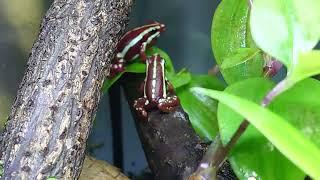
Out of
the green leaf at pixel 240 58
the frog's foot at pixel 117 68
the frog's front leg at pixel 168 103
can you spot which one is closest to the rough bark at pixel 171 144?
the frog's front leg at pixel 168 103

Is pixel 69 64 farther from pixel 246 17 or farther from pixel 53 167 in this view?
pixel 246 17

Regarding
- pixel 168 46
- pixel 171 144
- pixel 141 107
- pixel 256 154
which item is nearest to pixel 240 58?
pixel 256 154

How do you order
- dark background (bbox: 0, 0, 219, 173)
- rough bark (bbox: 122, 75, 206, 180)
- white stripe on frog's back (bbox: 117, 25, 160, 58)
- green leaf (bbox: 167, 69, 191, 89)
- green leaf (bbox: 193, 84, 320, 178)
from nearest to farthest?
1. green leaf (bbox: 193, 84, 320, 178)
2. rough bark (bbox: 122, 75, 206, 180)
3. green leaf (bbox: 167, 69, 191, 89)
4. white stripe on frog's back (bbox: 117, 25, 160, 58)
5. dark background (bbox: 0, 0, 219, 173)

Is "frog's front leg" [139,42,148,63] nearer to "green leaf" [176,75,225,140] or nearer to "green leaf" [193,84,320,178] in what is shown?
"green leaf" [176,75,225,140]

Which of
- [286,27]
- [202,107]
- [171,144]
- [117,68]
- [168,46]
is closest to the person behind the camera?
[286,27]

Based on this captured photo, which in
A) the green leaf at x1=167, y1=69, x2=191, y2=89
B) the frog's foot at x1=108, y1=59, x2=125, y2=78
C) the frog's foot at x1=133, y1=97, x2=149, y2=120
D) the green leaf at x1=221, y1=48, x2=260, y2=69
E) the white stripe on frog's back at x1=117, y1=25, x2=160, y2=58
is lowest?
the frog's foot at x1=133, y1=97, x2=149, y2=120

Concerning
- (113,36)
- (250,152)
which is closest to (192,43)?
(113,36)

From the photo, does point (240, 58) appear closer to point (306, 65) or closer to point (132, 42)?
point (306, 65)

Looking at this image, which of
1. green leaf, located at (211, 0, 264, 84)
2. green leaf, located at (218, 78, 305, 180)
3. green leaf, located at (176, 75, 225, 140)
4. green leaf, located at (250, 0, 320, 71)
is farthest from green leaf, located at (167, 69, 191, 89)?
green leaf, located at (250, 0, 320, 71)
